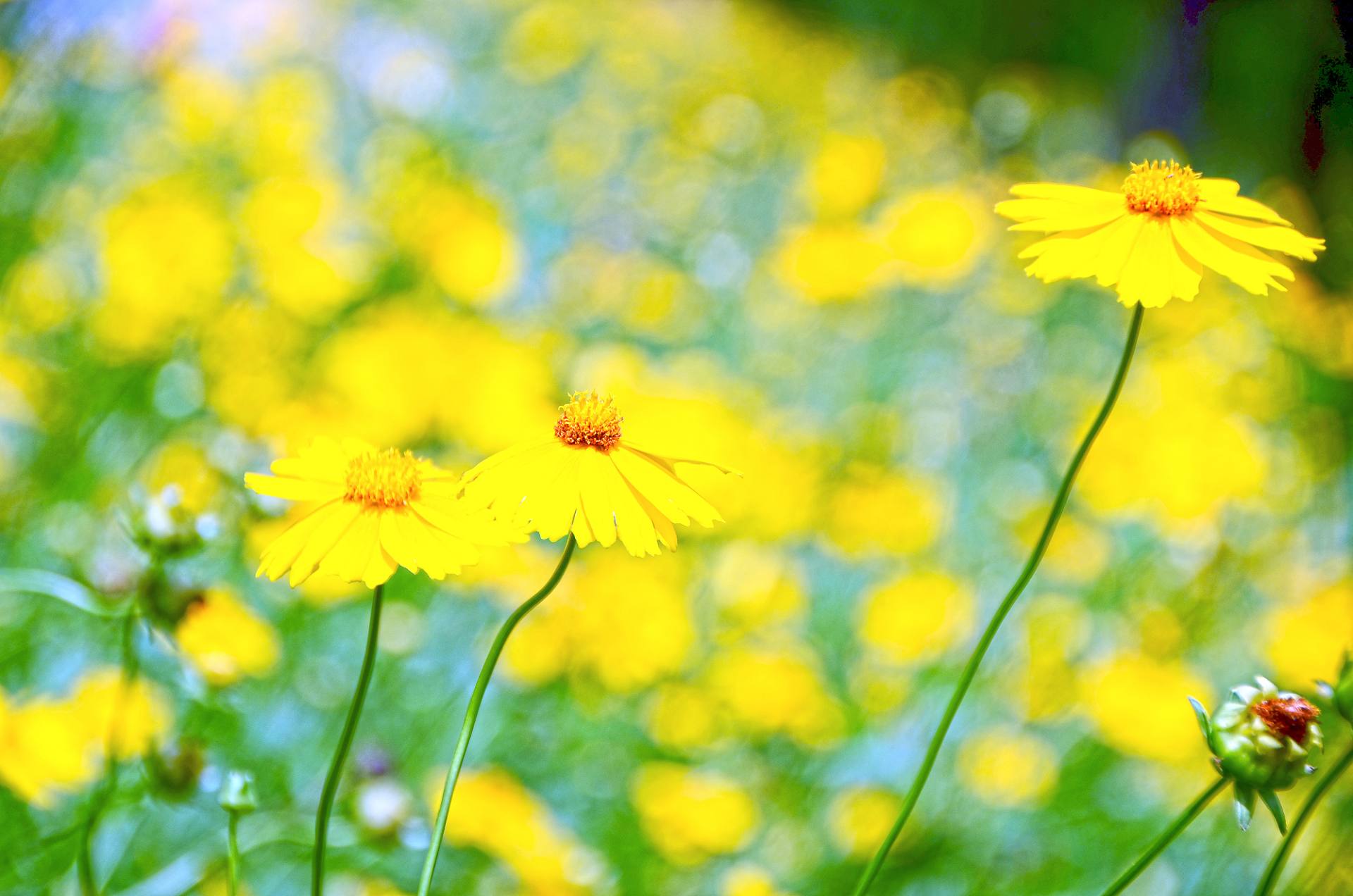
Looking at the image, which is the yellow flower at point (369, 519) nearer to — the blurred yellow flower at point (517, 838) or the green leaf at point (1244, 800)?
the green leaf at point (1244, 800)

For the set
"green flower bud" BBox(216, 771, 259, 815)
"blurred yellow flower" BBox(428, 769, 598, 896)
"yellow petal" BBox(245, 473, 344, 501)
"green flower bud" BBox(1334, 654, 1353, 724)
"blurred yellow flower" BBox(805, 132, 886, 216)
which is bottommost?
"blurred yellow flower" BBox(428, 769, 598, 896)

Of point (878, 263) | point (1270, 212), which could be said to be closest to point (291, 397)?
point (878, 263)

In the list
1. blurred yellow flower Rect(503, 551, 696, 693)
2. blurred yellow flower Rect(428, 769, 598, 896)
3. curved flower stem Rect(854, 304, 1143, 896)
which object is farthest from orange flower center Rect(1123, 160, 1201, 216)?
blurred yellow flower Rect(503, 551, 696, 693)

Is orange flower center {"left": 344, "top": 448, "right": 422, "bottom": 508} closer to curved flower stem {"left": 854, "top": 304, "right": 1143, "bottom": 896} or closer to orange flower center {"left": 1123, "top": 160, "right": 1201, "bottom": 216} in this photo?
curved flower stem {"left": 854, "top": 304, "right": 1143, "bottom": 896}

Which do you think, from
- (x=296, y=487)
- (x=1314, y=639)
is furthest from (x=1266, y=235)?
(x=1314, y=639)

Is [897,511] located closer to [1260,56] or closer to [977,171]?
[1260,56]
